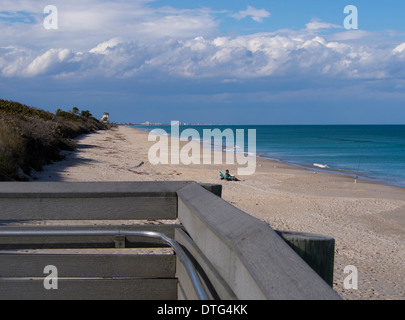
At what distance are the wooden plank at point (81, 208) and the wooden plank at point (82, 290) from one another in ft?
1.13

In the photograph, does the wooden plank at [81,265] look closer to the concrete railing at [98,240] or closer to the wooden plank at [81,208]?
the concrete railing at [98,240]

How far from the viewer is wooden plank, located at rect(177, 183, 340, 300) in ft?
4.00

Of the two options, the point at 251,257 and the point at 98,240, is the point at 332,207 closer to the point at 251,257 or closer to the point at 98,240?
the point at 98,240

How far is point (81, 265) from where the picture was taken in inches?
101

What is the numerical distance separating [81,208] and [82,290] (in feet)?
1.46

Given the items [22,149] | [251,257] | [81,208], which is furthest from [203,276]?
[22,149]

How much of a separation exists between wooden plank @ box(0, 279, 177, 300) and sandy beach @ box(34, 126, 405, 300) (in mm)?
4887

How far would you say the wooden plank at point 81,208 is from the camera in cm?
264

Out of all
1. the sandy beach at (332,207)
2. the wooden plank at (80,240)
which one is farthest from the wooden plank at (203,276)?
the sandy beach at (332,207)

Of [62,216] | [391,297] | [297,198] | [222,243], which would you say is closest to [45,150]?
[297,198]

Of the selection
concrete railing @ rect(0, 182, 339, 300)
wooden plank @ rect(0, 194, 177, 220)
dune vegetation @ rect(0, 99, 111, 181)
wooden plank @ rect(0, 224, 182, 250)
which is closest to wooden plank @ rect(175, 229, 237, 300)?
concrete railing @ rect(0, 182, 339, 300)

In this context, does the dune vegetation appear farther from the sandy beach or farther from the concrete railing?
the concrete railing

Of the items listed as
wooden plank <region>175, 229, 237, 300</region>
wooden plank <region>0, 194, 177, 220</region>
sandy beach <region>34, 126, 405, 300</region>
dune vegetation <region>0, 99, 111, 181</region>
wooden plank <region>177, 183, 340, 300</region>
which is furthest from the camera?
dune vegetation <region>0, 99, 111, 181</region>
